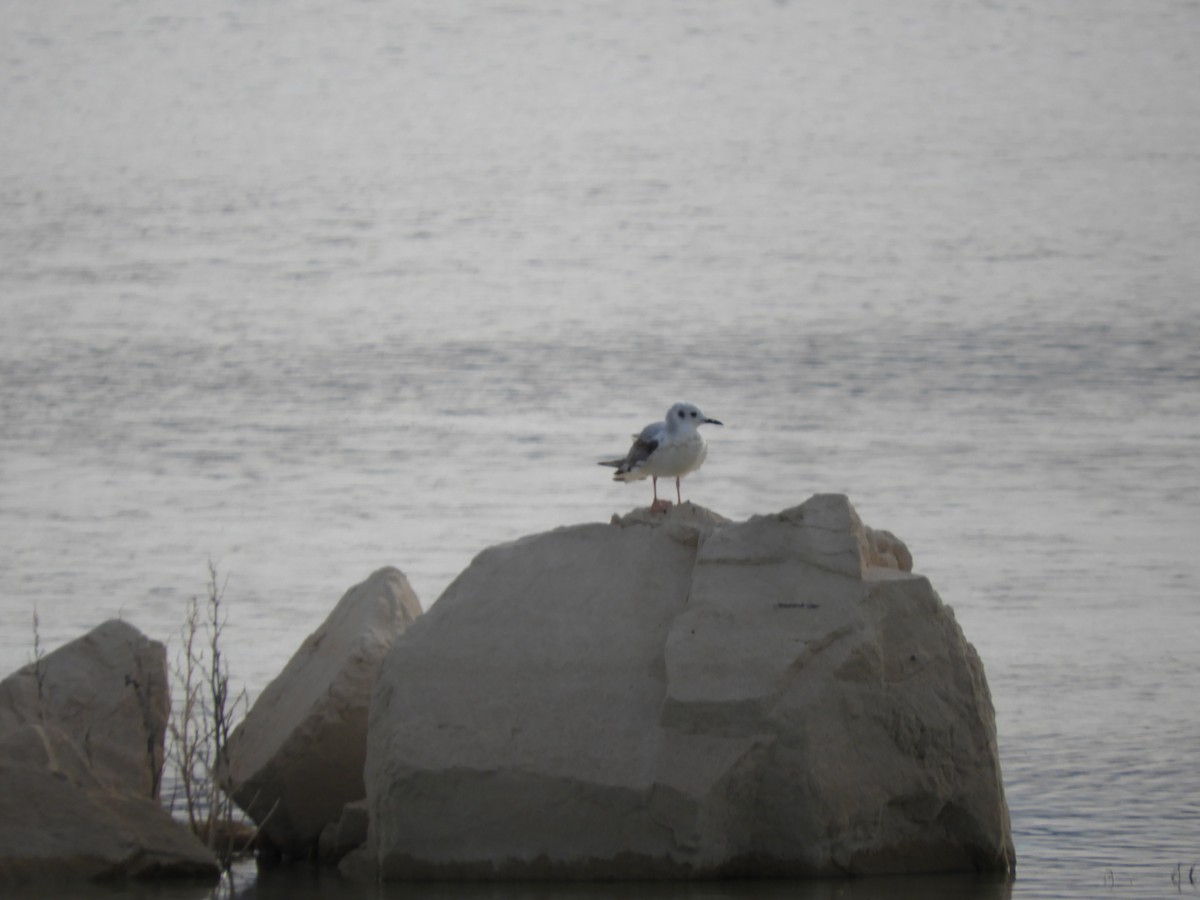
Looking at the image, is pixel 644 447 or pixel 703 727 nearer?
pixel 703 727

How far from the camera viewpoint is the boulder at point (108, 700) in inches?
420

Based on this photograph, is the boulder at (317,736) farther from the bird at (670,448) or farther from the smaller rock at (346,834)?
the bird at (670,448)

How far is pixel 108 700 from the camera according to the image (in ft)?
35.6

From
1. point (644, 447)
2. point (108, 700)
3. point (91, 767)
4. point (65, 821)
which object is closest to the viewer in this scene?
point (65, 821)

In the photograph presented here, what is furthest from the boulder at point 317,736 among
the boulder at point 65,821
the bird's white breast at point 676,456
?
the bird's white breast at point 676,456

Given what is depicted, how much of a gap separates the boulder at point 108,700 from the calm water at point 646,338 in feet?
3.81

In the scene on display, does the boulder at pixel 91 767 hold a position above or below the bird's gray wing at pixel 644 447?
below

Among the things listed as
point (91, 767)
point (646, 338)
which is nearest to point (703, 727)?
point (91, 767)

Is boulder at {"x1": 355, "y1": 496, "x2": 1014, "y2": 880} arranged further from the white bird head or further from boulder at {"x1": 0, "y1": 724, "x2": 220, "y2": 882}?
boulder at {"x1": 0, "y1": 724, "x2": 220, "y2": 882}

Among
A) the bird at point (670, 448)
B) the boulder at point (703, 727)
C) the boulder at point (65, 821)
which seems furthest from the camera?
the bird at point (670, 448)

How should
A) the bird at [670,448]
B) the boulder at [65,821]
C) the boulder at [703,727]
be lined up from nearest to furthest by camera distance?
the boulder at [703,727] < the boulder at [65,821] < the bird at [670,448]

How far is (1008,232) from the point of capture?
111ft

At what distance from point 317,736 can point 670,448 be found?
224 centimetres

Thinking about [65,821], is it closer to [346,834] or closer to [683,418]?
[346,834]
